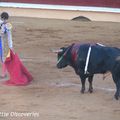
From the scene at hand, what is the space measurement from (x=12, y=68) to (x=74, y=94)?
3.84 ft

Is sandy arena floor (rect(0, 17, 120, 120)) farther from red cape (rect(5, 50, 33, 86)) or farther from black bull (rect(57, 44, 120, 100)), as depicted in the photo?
black bull (rect(57, 44, 120, 100))

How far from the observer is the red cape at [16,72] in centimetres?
844

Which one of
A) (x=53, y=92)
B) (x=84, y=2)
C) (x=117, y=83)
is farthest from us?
(x=84, y=2)

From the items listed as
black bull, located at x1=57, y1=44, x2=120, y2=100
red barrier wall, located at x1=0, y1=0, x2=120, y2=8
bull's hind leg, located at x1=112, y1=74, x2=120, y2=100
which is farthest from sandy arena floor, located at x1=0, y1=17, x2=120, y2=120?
red barrier wall, located at x1=0, y1=0, x2=120, y2=8

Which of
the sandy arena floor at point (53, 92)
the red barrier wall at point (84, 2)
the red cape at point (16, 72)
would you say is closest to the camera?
the sandy arena floor at point (53, 92)

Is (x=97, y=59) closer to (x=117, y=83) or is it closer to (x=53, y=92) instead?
(x=117, y=83)

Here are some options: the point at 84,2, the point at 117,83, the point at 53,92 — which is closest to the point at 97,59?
the point at 117,83

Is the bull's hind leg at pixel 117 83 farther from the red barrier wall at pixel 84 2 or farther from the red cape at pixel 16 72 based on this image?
the red barrier wall at pixel 84 2

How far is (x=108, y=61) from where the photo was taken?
24.3ft

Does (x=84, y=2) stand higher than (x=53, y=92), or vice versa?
(x=53, y=92)

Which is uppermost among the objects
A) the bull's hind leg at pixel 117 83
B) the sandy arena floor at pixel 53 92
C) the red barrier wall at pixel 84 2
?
the bull's hind leg at pixel 117 83

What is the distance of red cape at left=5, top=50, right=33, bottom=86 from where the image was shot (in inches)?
332

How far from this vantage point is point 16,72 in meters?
8.48

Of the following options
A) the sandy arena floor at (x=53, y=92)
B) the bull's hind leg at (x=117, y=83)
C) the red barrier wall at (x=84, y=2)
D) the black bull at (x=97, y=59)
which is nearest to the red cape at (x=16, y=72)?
the sandy arena floor at (x=53, y=92)
